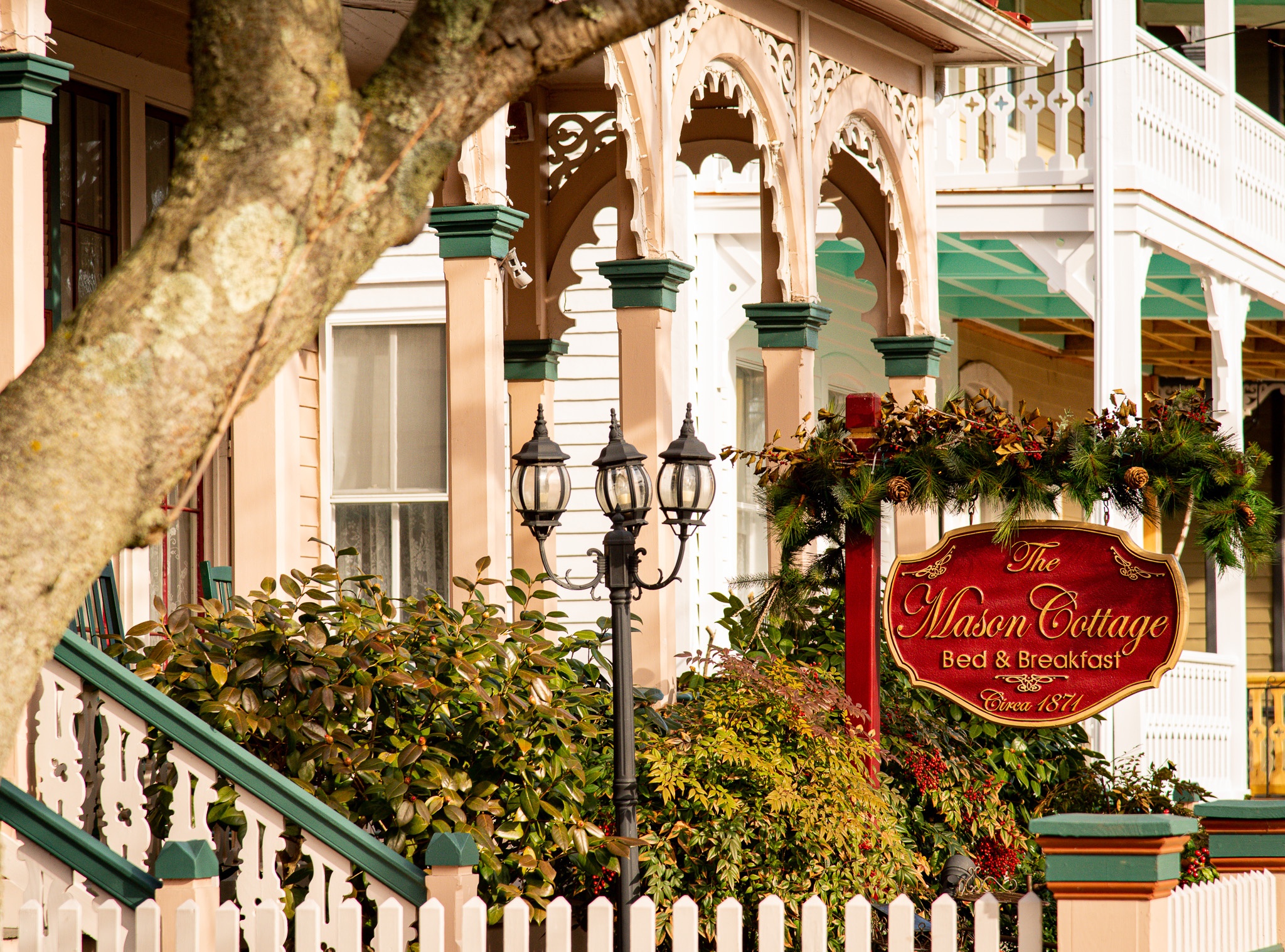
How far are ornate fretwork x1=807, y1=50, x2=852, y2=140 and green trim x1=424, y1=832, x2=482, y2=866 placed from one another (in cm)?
557

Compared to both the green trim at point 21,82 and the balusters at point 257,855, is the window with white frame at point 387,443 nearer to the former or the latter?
the green trim at point 21,82

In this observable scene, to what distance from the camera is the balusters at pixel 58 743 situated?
18.8 ft

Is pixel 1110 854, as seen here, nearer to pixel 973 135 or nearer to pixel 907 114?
pixel 907 114

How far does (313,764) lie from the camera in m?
6.33

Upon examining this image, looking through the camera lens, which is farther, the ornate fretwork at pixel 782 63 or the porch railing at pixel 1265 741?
the porch railing at pixel 1265 741

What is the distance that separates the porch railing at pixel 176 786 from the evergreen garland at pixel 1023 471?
94.1 inches

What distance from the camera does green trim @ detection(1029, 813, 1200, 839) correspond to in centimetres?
451

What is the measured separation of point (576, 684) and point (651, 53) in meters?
3.15

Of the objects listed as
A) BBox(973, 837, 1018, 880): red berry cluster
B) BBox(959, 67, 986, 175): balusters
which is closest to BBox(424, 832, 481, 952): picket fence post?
BBox(973, 837, 1018, 880): red berry cluster

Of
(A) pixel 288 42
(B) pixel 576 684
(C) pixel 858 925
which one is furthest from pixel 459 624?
(A) pixel 288 42

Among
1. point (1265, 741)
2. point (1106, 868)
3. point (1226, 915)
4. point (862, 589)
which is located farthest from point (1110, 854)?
point (1265, 741)

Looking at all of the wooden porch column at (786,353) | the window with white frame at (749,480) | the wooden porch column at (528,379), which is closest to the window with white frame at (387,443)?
the wooden porch column at (528,379)

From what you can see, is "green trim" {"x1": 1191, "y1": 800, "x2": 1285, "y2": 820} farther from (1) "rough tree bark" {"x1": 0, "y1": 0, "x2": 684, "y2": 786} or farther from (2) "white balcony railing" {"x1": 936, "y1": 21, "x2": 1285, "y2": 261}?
(2) "white balcony railing" {"x1": 936, "y1": 21, "x2": 1285, "y2": 261}

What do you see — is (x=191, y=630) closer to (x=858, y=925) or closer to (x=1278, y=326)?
(x=858, y=925)
